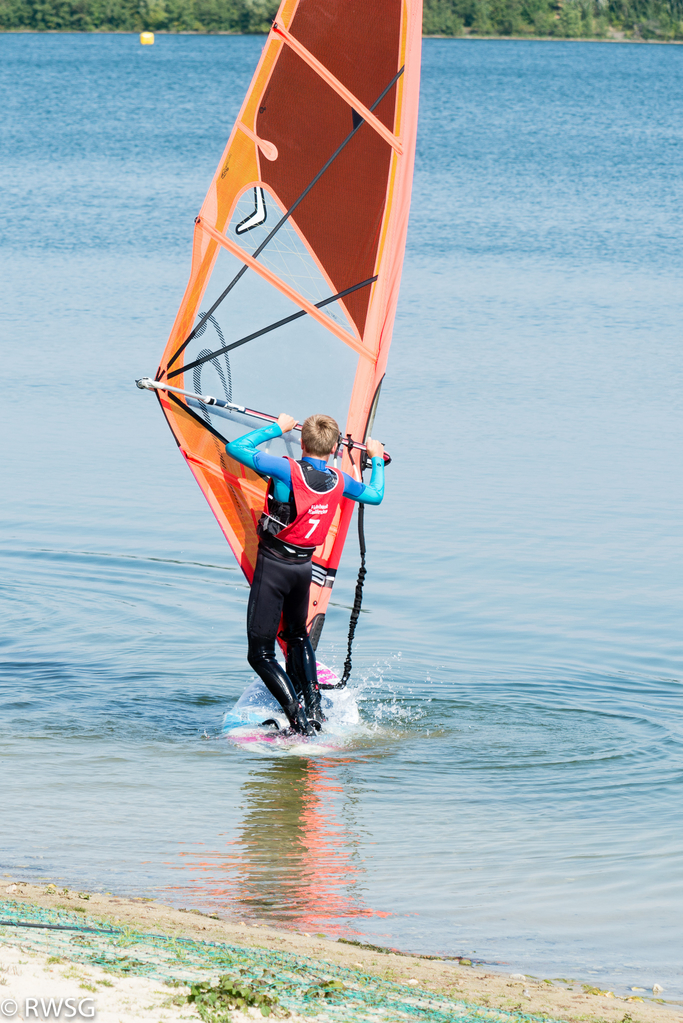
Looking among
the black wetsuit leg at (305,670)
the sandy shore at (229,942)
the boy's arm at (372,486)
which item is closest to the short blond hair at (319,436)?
the boy's arm at (372,486)

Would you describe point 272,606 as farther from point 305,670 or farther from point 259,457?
point 259,457

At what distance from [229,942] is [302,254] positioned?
412 centimetres

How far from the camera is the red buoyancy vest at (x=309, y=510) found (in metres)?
6.20

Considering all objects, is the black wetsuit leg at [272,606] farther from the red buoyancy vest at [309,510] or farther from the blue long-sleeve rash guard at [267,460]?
the blue long-sleeve rash guard at [267,460]

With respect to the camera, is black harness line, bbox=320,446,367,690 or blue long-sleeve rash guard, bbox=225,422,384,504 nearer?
blue long-sleeve rash guard, bbox=225,422,384,504

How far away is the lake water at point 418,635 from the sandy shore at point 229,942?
0.23m

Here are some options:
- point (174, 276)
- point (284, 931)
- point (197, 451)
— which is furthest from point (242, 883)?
point (174, 276)

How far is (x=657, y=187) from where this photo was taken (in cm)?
3194

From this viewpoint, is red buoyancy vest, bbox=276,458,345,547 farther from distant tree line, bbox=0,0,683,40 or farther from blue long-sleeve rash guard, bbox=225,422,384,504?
distant tree line, bbox=0,0,683,40

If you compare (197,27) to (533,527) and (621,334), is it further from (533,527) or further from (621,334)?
(533,527)

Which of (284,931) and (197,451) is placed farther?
(197,451)

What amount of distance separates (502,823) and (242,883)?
4.51 feet

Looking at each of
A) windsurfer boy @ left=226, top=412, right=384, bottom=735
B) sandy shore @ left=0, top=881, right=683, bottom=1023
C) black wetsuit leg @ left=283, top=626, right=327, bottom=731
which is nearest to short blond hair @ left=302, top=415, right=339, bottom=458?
windsurfer boy @ left=226, top=412, right=384, bottom=735

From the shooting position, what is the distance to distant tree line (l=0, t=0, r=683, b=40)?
93.4 metres
